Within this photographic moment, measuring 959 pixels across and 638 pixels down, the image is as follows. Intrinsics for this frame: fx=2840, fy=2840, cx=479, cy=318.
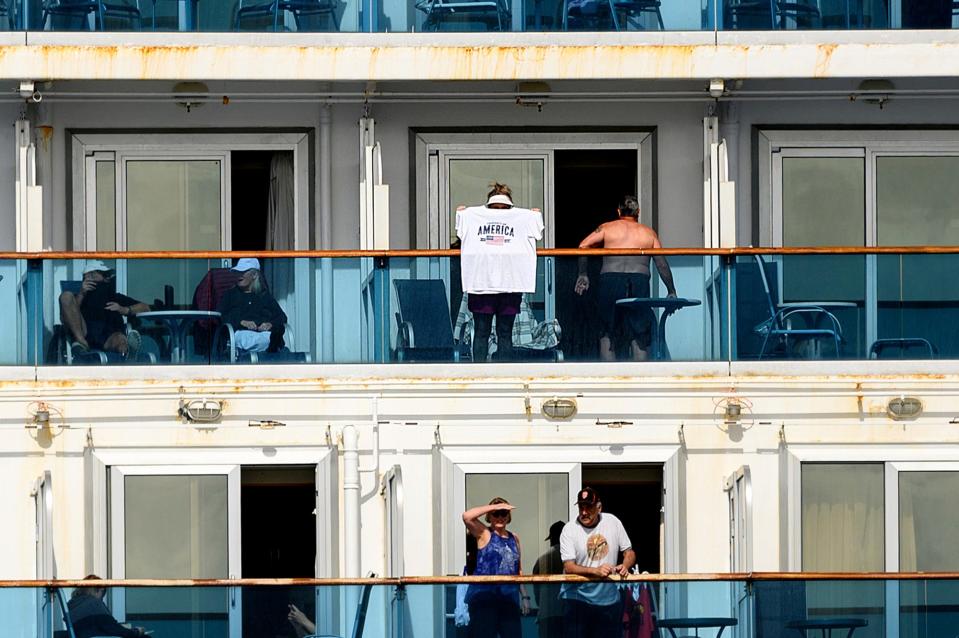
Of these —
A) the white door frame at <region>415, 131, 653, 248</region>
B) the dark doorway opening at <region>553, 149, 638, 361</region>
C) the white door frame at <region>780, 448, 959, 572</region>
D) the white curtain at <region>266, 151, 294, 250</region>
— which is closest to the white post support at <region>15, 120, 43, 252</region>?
the white curtain at <region>266, 151, 294, 250</region>

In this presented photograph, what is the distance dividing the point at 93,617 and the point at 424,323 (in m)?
4.57

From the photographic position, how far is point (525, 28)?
29.7m

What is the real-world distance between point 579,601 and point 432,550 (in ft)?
9.15

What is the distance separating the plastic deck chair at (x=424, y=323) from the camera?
91.8ft

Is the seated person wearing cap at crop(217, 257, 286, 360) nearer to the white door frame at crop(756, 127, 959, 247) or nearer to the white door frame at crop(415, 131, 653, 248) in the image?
the white door frame at crop(415, 131, 653, 248)

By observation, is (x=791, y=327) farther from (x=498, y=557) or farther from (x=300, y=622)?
→ (x=300, y=622)

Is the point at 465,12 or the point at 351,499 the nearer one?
the point at 351,499

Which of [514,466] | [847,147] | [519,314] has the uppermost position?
[847,147]

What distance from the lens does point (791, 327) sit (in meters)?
28.1

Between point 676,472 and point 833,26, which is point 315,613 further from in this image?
point 833,26

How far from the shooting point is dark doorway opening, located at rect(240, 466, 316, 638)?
92.8 feet

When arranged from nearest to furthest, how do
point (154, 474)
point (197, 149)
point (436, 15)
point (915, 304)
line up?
point (154, 474) → point (915, 304) → point (436, 15) → point (197, 149)

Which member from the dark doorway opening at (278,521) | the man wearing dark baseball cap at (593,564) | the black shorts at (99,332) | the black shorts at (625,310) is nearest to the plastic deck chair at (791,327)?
the black shorts at (625,310)

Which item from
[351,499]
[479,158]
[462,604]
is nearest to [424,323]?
[351,499]
